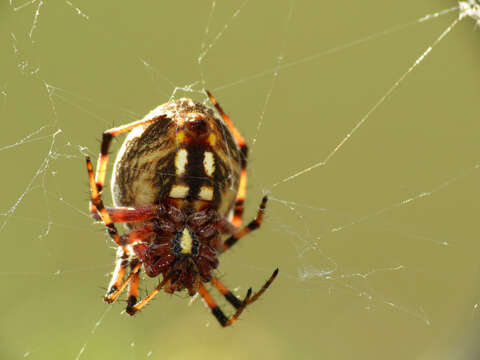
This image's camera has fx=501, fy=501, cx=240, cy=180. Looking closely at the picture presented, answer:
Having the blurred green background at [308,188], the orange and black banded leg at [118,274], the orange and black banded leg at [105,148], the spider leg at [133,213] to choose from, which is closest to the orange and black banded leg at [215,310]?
the orange and black banded leg at [118,274]

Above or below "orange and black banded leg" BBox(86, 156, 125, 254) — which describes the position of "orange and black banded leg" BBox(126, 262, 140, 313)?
below

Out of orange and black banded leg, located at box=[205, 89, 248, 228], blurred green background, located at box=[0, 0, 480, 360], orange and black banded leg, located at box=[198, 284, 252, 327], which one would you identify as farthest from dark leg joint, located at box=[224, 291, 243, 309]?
blurred green background, located at box=[0, 0, 480, 360]

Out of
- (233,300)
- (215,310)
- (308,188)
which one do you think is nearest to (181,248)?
(233,300)

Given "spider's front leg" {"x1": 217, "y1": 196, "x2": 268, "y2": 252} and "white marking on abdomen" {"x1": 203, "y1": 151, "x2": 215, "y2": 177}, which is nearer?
"white marking on abdomen" {"x1": 203, "y1": 151, "x2": 215, "y2": 177}

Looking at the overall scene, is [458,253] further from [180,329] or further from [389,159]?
[180,329]

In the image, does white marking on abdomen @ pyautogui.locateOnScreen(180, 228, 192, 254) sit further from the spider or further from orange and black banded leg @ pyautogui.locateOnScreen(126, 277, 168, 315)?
orange and black banded leg @ pyautogui.locateOnScreen(126, 277, 168, 315)

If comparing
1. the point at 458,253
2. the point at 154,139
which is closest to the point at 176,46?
the point at 154,139
